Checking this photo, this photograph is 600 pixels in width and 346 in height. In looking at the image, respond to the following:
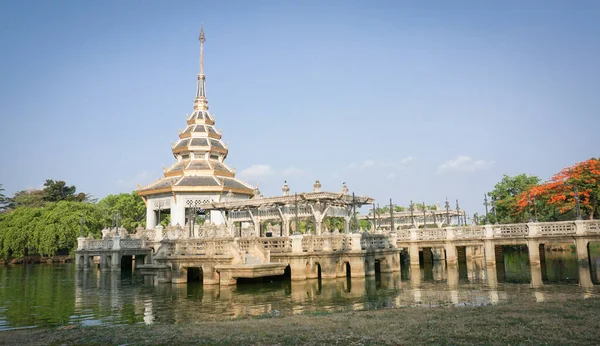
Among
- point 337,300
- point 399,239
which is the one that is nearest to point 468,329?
point 337,300

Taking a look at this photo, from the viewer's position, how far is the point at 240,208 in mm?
36469

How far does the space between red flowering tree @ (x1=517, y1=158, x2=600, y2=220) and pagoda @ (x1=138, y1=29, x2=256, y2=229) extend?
2610 cm

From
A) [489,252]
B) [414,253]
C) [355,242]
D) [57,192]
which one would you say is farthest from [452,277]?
[57,192]

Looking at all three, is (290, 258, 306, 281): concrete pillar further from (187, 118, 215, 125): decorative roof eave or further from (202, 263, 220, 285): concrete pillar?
(187, 118, 215, 125): decorative roof eave

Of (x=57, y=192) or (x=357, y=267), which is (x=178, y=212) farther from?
(x=57, y=192)

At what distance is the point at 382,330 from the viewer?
425 inches

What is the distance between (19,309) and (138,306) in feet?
13.6

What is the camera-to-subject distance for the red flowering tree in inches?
1655

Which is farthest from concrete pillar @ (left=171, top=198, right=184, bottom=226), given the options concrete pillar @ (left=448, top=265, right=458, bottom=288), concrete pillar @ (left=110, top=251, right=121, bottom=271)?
concrete pillar @ (left=448, top=265, right=458, bottom=288)

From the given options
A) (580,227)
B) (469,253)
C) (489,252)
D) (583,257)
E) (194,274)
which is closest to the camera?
(194,274)

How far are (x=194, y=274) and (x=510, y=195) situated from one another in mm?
40532

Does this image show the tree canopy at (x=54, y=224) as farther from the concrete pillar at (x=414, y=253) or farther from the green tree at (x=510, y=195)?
the green tree at (x=510, y=195)

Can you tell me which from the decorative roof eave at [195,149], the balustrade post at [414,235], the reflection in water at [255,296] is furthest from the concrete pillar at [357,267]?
the decorative roof eave at [195,149]

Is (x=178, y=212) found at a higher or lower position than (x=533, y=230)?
higher
